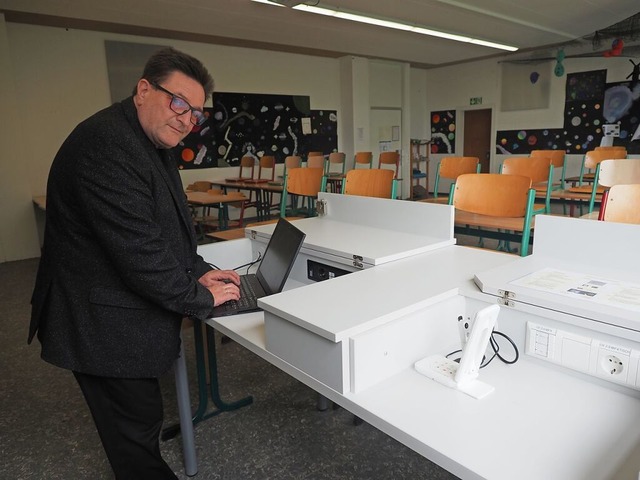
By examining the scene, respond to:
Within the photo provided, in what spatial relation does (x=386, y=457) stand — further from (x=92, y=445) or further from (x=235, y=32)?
(x=235, y=32)

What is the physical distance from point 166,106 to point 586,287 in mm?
1172

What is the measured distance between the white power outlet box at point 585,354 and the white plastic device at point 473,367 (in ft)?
0.60

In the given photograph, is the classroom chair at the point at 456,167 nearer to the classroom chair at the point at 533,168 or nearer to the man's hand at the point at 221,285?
the classroom chair at the point at 533,168

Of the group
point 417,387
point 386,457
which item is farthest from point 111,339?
point 386,457

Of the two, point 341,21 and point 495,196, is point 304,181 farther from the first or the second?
point 341,21

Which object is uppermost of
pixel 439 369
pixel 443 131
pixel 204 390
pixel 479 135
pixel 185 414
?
pixel 443 131

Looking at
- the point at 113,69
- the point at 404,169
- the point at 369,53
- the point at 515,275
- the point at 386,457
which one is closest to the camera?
the point at 515,275

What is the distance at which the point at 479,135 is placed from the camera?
9258 millimetres

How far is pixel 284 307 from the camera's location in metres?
1.09

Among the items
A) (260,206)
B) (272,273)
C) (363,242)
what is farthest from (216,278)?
(260,206)

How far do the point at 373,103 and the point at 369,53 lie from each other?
3.46ft

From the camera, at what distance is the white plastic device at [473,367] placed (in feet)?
3.10

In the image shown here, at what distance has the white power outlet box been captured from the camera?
94cm

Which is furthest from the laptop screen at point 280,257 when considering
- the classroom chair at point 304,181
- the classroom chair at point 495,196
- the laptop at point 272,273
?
the classroom chair at point 304,181
